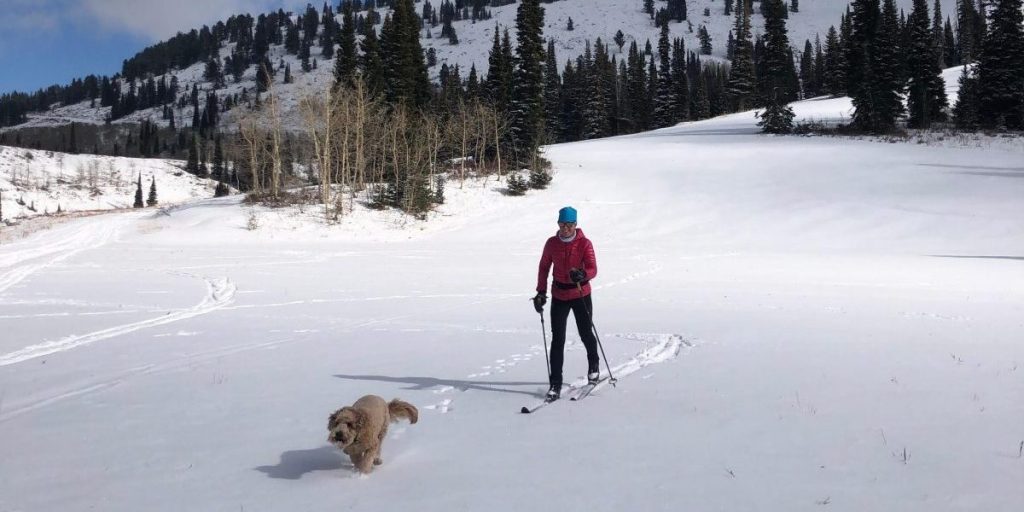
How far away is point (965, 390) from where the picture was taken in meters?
5.75

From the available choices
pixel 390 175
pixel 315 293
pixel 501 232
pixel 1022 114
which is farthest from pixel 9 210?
pixel 1022 114

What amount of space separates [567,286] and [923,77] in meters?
55.5

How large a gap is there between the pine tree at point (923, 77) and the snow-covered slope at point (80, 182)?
104 m

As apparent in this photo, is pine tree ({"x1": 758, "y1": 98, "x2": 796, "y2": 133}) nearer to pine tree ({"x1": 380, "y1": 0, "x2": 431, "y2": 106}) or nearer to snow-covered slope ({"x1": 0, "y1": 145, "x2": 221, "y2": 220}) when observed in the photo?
pine tree ({"x1": 380, "y1": 0, "x2": 431, "y2": 106})

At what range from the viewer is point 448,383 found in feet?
21.8

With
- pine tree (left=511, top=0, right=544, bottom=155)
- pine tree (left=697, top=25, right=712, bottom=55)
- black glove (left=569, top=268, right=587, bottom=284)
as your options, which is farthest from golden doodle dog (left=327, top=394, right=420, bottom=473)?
pine tree (left=697, top=25, right=712, bottom=55)

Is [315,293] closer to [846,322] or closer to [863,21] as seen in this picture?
[846,322]

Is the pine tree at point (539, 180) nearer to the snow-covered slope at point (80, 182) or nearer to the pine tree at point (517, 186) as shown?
the pine tree at point (517, 186)

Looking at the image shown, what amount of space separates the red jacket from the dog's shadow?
2661 millimetres

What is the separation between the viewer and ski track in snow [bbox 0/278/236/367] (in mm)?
8125

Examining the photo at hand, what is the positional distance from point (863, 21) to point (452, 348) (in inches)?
2300

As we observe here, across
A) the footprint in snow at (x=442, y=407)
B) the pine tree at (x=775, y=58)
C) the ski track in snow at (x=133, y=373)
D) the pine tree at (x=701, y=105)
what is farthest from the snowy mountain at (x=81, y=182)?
the footprint in snow at (x=442, y=407)

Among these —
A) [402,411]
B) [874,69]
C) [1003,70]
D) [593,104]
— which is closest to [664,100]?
[593,104]

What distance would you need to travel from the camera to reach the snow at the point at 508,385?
12.8 feet
